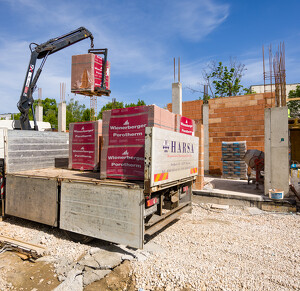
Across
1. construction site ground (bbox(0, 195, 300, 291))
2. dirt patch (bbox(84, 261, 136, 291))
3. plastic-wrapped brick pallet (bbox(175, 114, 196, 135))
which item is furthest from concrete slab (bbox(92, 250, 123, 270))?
plastic-wrapped brick pallet (bbox(175, 114, 196, 135))

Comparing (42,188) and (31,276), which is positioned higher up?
(42,188)

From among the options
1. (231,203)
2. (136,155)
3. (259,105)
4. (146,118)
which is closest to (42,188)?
(136,155)

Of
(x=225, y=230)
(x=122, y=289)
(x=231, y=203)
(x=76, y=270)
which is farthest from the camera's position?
(x=231, y=203)

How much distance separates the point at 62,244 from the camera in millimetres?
4566

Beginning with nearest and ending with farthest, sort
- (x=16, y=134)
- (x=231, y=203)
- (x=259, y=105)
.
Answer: (x=16, y=134), (x=231, y=203), (x=259, y=105)

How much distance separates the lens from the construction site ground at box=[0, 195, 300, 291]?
10.9ft

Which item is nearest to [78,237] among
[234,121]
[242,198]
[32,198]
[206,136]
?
[32,198]

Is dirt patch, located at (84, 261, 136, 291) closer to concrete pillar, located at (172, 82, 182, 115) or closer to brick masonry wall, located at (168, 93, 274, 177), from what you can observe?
concrete pillar, located at (172, 82, 182, 115)

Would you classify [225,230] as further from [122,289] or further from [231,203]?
[122,289]

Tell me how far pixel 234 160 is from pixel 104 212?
8950 millimetres

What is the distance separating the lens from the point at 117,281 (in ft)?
11.2

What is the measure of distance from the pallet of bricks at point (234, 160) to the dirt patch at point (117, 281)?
8.97 m

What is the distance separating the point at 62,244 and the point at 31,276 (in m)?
0.97

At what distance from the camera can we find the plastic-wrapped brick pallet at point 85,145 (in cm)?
605
